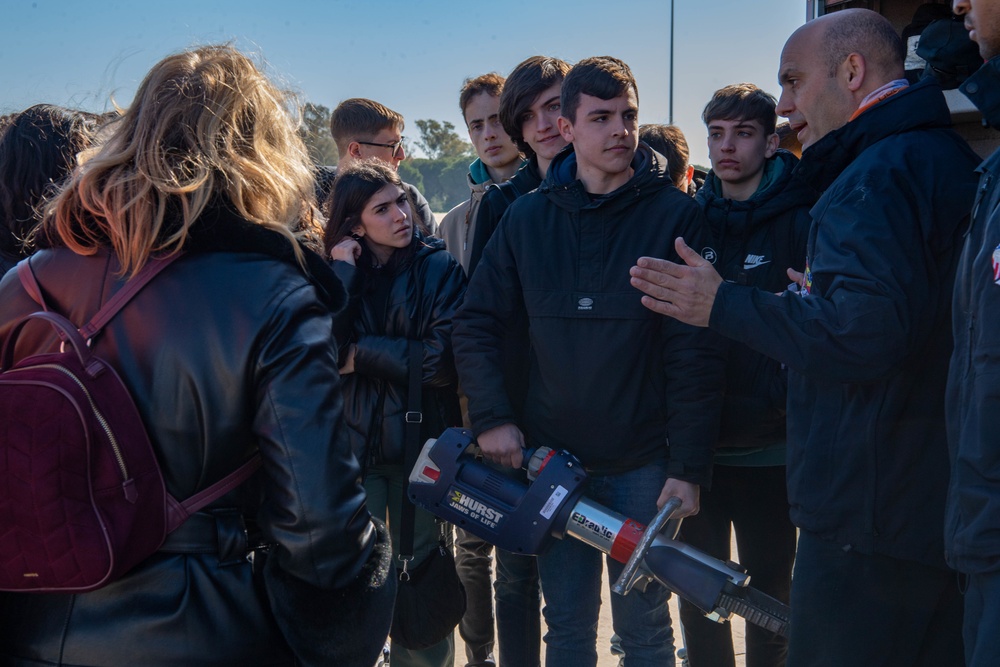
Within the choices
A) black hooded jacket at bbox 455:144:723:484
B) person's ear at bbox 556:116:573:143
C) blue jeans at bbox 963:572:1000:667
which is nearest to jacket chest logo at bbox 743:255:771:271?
black hooded jacket at bbox 455:144:723:484

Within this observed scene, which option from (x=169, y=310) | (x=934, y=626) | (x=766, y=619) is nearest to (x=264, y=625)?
(x=169, y=310)

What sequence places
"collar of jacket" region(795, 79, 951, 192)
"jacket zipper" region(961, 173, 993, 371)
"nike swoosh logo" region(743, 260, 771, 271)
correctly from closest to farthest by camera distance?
1. "jacket zipper" region(961, 173, 993, 371)
2. "collar of jacket" region(795, 79, 951, 192)
3. "nike swoosh logo" region(743, 260, 771, 271)

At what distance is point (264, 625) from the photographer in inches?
62.9

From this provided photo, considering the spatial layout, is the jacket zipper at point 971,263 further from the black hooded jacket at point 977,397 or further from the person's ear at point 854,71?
the person's ear at point 854,71

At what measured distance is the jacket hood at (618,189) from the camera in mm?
2693

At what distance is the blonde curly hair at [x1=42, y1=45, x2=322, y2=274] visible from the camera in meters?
1.53

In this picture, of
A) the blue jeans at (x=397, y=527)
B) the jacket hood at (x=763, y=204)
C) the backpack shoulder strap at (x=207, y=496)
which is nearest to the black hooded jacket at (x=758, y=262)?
the jacket hood at (x=763, y=204)

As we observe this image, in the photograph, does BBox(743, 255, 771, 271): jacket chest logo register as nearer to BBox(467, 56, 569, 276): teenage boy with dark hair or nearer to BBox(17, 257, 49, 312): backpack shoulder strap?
BBox(467, 56, 569, 276): teenage boy with dark hair

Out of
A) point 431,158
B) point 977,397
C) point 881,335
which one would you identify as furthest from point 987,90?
point 431,158

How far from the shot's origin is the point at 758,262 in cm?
291

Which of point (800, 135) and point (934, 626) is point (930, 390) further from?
point (800, 135)

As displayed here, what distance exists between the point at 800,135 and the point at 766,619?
1367 millimetres

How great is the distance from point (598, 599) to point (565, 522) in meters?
0.41

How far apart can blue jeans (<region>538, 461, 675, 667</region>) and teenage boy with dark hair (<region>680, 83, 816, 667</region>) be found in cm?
33
